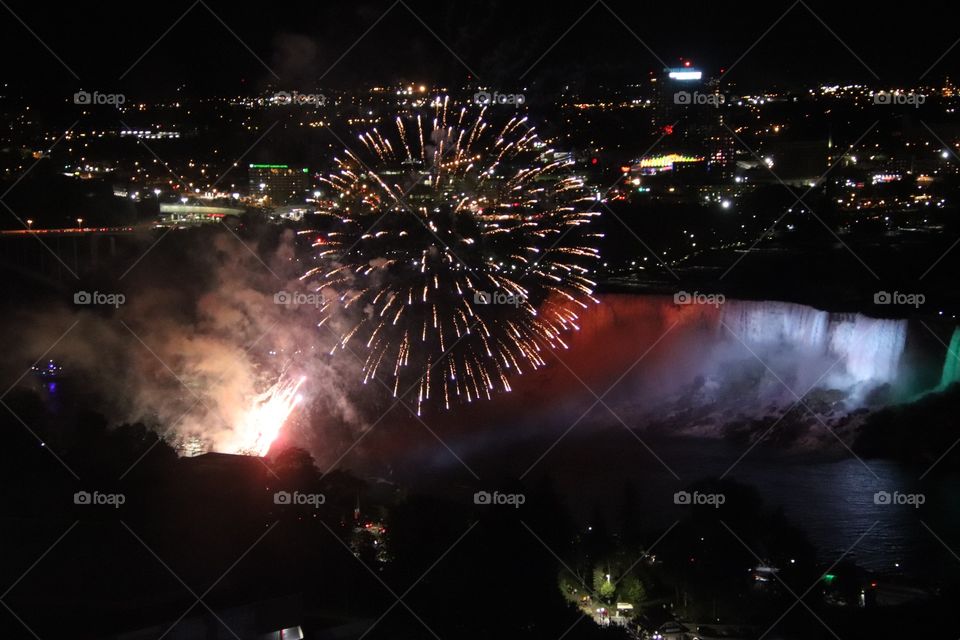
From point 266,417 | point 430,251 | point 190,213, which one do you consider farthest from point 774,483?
point 190,213

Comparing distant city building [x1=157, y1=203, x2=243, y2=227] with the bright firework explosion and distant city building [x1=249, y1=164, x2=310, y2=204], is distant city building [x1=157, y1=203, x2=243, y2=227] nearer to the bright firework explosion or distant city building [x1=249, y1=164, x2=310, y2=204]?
distant city building [x1=249, y1=164, x2=310, y2=204]

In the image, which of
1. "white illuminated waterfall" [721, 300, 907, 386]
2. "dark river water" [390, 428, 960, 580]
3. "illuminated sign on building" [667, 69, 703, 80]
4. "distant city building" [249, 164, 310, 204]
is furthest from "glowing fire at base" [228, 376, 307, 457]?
"illuminated sign on building" [667, 69, 703, 80]

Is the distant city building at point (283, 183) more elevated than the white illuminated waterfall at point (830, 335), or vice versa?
the distant city building at point (283, 183)

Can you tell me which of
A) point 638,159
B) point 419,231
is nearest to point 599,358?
point 419,231

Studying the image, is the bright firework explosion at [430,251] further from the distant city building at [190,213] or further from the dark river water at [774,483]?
the distant city building at [190,213]

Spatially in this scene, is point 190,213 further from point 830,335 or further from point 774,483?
point 774,483

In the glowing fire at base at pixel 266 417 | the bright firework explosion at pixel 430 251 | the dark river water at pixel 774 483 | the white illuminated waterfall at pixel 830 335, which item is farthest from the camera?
the white illuminated waterfall at pixel 830 335

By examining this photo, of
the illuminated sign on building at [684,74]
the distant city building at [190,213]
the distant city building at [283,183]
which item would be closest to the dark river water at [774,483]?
the distant city building at [190,213]
